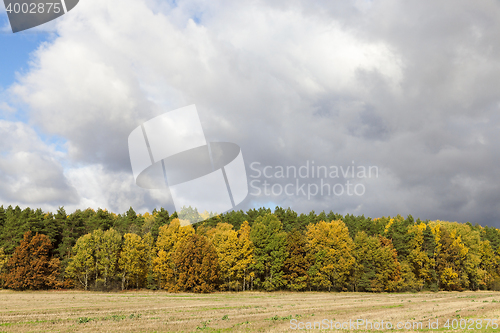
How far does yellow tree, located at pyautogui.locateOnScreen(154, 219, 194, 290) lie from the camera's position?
277 feet

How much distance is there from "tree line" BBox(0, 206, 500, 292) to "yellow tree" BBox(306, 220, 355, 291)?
265 millimetres

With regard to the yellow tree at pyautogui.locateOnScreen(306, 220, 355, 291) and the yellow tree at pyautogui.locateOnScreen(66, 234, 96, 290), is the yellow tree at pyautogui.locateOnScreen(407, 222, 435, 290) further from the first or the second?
the yellow tree at pyautogui.locateOnScreen(66, 234, 96, 290)

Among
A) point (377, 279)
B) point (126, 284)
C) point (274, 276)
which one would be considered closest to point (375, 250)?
point (377, 279)

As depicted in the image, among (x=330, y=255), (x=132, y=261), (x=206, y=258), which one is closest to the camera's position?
(x=206, y=258)

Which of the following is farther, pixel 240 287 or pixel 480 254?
pixel 480 254

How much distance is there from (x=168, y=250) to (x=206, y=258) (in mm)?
15255

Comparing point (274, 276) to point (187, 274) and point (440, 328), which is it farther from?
point (440, 328)

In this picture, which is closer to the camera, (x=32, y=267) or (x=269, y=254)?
(x=32, y=267)

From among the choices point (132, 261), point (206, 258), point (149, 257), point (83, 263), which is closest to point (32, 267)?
point (83, 263)

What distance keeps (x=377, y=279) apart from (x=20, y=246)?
302 feet

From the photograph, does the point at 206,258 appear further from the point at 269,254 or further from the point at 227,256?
the point at 269,254

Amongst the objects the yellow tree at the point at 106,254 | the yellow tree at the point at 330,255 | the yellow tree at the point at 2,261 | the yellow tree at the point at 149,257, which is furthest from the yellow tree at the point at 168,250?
the yellow tree at the point at 2,261

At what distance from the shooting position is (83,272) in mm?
85938

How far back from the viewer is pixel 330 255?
90.4m
